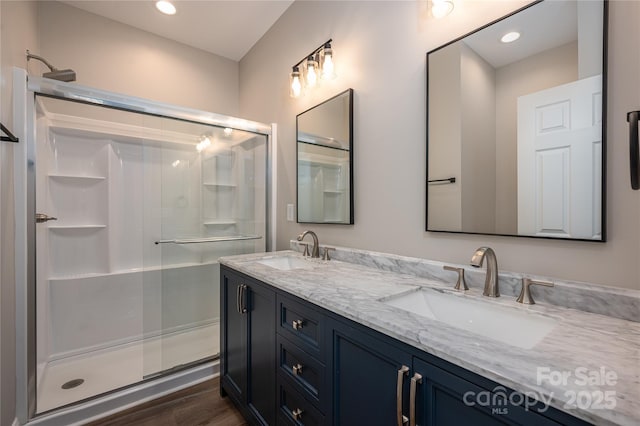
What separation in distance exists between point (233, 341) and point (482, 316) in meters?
1.29

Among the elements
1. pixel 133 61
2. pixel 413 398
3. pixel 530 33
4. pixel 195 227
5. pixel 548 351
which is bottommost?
pixel 413 398

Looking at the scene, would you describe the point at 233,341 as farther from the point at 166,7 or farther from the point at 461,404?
the point at 166,7

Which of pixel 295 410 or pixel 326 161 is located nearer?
pixel 295 410

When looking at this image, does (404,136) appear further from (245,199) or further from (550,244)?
(245,199)

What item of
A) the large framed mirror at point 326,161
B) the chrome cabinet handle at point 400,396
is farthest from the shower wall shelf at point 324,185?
the chrome cabinet handle at point 400,396

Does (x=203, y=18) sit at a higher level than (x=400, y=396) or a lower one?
higher

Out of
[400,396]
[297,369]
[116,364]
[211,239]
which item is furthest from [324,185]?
[116,364]

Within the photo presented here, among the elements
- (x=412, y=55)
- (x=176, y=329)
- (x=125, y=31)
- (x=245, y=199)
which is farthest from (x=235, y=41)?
(x=176, y=329)

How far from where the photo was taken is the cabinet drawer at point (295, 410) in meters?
1.00

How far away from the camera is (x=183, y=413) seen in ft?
5.35

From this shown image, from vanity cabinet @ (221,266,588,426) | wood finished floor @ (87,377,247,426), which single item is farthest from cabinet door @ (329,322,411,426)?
wood finished floor @ (87,377,247,426)

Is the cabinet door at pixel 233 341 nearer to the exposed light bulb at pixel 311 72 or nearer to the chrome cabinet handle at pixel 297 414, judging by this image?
the chrome cabinet handle at pixel 297 414

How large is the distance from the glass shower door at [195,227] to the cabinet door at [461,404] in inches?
72.1

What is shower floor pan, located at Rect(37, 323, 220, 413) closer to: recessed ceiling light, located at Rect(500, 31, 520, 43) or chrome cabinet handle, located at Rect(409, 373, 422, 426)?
chrome cabinet handle, located at Rect(409, 373, 422, 426)
